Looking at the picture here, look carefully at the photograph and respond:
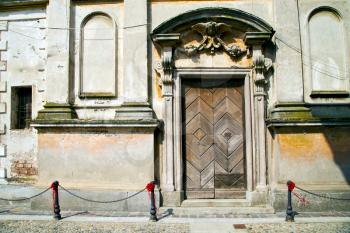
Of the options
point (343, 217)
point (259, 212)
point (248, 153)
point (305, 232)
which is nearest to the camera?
point (305, 232)

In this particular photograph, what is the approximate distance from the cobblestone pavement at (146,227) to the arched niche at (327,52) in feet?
11.4

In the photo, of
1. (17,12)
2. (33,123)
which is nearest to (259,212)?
(33,123)

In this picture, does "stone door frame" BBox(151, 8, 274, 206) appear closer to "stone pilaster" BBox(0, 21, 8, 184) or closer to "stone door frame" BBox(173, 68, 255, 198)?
"stone door frame" BBox(173, 68, 255, 198)

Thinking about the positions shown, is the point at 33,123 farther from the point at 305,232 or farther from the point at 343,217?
the point at 343,217

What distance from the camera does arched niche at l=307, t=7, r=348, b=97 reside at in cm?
914

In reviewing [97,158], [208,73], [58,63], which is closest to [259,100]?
[208,73]

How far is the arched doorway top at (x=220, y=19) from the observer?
8.85 meters

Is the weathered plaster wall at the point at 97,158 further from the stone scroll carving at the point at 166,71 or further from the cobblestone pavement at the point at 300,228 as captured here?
the cobblestone pavement at the point at 300,228

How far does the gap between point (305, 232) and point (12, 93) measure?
27.3ft

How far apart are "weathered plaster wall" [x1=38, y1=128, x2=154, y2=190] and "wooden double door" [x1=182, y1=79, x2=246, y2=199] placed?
1192mm

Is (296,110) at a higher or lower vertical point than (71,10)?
lower

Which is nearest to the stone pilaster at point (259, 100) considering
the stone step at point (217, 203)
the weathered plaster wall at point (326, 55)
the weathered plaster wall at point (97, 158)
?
the stone step at point (217, 203)

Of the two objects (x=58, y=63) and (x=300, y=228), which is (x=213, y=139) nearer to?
(x=300, y=228)

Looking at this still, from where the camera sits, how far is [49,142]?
8.88m
